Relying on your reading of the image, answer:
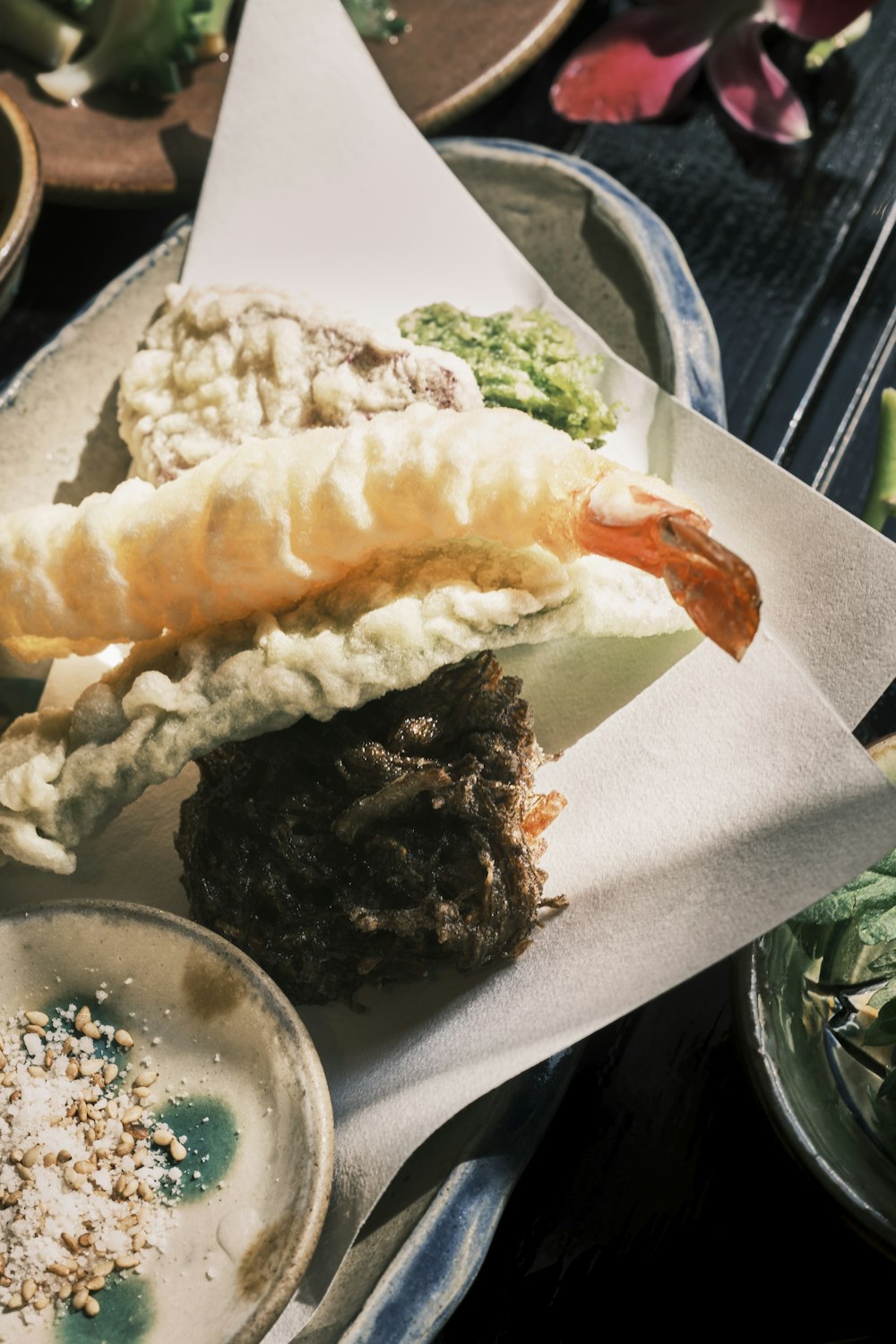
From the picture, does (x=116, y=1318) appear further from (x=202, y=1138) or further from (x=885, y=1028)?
(x=885, y=1028)

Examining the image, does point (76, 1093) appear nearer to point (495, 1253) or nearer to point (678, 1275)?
point (495, 1253)

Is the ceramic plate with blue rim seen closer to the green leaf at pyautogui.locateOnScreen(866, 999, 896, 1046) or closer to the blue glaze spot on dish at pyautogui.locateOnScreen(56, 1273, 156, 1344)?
the blue glaze spot on dish at pyautogui.locateOnScreen(56, 1273, 156, 1344)

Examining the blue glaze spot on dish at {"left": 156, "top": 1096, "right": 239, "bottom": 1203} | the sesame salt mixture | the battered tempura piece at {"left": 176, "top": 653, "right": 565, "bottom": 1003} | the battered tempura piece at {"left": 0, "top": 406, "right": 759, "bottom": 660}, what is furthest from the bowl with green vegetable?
the sesame salt mixture

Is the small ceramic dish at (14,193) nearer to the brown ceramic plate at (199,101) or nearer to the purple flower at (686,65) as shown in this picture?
the brown ceramic plate at (199,101)

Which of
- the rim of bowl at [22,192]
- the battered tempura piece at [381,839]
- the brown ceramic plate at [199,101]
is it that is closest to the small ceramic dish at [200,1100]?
the battered tempura piece at [381,839]

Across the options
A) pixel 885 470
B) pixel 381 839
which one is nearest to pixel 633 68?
pixel 885 470
